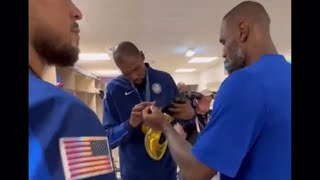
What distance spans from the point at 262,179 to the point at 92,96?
5.25 meters

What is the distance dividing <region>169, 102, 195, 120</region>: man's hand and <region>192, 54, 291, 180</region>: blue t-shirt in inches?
28.0

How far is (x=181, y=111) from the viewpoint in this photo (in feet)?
5.43

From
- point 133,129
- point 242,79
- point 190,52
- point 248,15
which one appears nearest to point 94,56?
point 190,52

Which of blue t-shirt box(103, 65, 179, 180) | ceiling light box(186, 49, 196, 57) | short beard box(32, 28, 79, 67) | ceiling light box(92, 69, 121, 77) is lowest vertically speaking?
blue t-shirt box(103, 65, 179, 180)

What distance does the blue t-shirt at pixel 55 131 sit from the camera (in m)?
0.47

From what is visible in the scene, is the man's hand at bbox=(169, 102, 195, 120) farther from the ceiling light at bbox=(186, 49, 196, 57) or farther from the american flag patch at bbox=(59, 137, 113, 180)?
the ceiling light at bbox=(186, 49, 196, 57)

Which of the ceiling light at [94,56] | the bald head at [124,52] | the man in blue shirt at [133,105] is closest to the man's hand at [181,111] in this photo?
the man in blue shirt at [133,105]

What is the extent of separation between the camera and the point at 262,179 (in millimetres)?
910

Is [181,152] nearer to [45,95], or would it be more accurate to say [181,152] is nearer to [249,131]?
[249,131]

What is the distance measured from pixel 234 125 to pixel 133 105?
97cm

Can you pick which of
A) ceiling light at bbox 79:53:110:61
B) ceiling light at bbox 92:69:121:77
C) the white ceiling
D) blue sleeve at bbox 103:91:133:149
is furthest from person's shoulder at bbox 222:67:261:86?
ceiling light at bbox 92:69:121:77

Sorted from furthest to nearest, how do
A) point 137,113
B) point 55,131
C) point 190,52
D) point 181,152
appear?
point 190,52 < point 137,113 < point 181,152 < point 55,131

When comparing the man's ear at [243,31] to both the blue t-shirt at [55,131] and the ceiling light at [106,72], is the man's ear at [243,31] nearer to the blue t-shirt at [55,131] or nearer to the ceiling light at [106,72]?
the blue t-shirt at [55,131]

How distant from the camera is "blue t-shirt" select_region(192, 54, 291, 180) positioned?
880 millimetres
